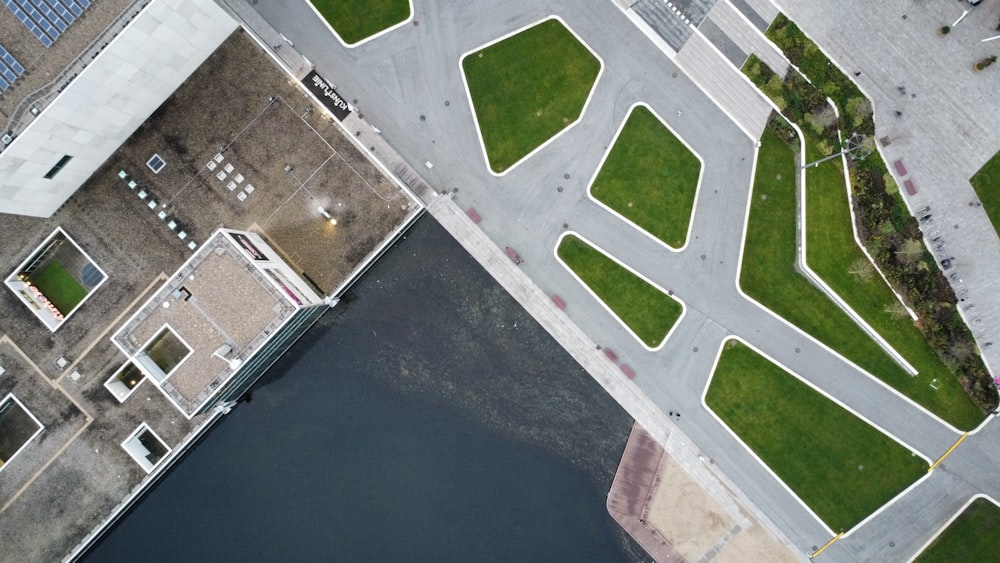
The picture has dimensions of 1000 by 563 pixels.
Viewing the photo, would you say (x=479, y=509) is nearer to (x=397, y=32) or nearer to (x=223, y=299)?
(x=223, y=299)

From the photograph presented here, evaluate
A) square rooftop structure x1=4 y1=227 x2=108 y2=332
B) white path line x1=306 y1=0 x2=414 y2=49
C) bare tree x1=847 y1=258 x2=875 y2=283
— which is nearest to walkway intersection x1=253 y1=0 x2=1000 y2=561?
white path line x1=306 y1=0 x2=414 y2=49

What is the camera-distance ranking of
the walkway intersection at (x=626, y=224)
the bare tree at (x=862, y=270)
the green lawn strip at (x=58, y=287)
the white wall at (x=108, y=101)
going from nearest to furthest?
the white wall at (x=108, y=101) < the bare tree at (x=862, y=270) < the green lawn strip at (x=58, y=287) < the walkway intersection at (x=626, y=224)

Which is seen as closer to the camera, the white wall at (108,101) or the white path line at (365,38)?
the white wall at (108,101)

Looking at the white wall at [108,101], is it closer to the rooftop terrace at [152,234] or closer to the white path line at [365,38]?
the rooftop terrace at [152,234]

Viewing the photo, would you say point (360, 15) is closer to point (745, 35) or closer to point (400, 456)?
point (745, 35)

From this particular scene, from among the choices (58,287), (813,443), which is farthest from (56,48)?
(813,443)

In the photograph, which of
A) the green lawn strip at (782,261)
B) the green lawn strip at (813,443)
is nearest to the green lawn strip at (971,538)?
the green lawn strip at (813,443)

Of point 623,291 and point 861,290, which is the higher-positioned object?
point 623,291
